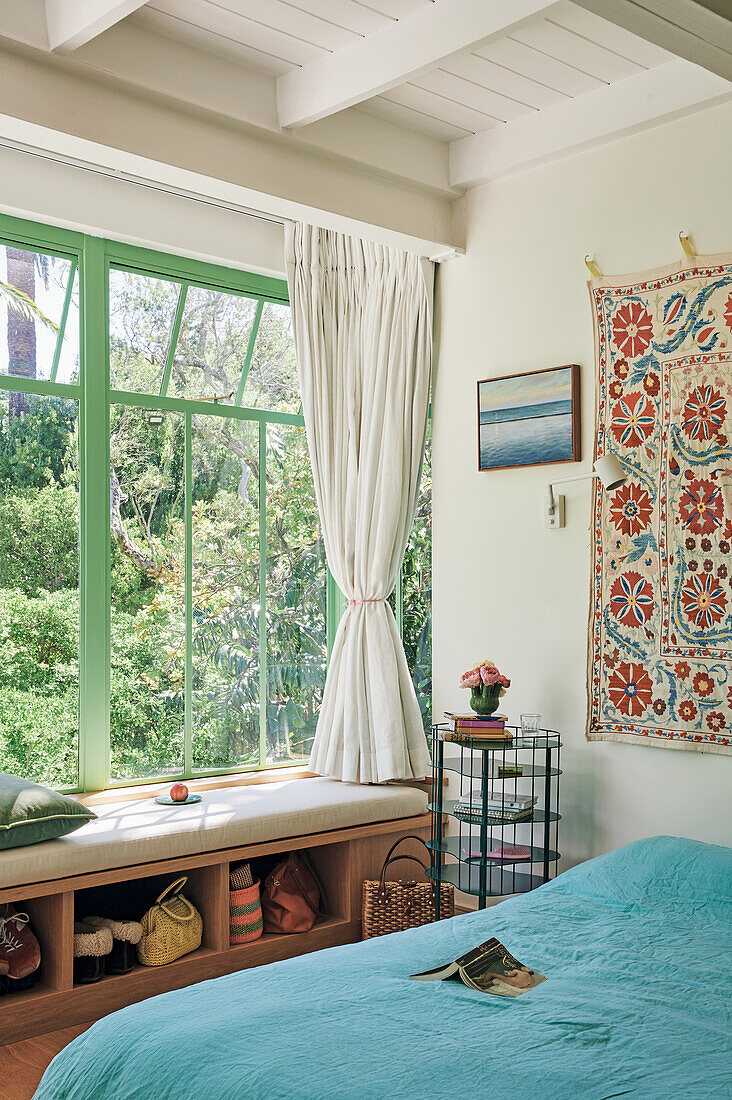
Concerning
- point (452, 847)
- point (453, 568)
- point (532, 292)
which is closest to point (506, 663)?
point (453, 568)

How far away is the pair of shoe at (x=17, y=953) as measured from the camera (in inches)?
116

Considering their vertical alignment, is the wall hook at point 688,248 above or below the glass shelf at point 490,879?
above

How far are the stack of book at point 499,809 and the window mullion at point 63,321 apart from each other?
2.16 m

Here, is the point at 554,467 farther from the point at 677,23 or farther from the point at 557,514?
the point at 677,23

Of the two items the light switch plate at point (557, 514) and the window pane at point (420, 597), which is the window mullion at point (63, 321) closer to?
the window pane at point (420, 597)

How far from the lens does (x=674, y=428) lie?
3314 mm

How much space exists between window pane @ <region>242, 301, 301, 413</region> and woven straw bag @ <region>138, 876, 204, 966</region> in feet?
6.59

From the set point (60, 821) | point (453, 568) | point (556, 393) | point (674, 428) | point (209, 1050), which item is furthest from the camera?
point (453, 568)

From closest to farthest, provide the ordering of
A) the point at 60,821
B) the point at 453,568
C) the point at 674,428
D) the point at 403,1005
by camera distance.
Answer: the point at 403,1005 → the point at 60,821 → the point at 674,428 → the point at 453,568

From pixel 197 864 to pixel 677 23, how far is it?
2.78 m

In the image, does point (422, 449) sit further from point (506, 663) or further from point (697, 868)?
point (697, 868)

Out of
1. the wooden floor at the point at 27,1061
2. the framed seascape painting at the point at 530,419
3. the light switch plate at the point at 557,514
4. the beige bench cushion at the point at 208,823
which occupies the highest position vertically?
the framed seascape painting at the point at 530,419

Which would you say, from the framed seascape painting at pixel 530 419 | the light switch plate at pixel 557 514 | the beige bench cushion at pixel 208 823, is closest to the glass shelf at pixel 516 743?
the beige bench cushion at pixel 208 823

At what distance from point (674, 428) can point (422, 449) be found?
3.66 feet
